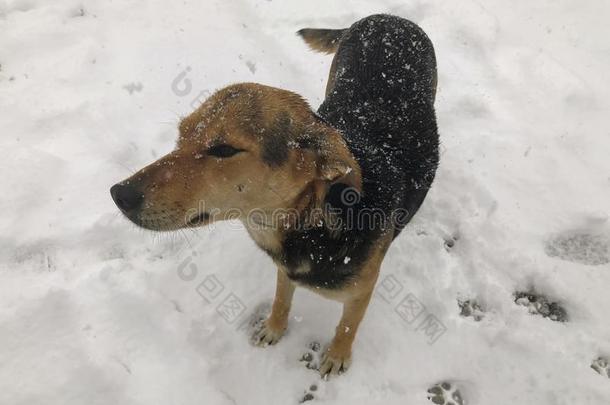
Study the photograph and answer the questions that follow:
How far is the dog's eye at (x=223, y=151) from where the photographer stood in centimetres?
218

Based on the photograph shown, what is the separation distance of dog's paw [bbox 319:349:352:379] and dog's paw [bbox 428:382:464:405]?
0.66 metres

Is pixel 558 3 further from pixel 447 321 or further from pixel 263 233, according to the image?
pixel 263 233

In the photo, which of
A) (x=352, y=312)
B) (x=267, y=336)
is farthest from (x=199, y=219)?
(x=267, y=336)

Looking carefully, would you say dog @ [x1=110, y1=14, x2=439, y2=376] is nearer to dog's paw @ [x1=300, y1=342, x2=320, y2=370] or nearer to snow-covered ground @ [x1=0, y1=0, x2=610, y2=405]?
dog's paw @ [x1=300, y1=342, x2=320, y2=370]

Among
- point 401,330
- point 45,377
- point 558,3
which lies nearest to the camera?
point 45,377

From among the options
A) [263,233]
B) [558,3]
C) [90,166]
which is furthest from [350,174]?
[558,3]

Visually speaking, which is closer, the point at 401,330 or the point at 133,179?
the point at 133,179

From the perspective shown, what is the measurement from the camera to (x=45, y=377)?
2.99m

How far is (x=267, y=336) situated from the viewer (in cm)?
340

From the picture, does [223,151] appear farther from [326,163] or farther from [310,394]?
[310,394]

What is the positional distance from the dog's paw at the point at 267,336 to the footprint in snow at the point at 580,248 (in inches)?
102

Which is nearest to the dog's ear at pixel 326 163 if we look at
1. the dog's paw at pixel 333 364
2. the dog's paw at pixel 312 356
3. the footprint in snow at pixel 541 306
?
the dog's paw at pixel 333 364

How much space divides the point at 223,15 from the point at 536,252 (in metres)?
4.84

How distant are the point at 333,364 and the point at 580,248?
2.61 m
